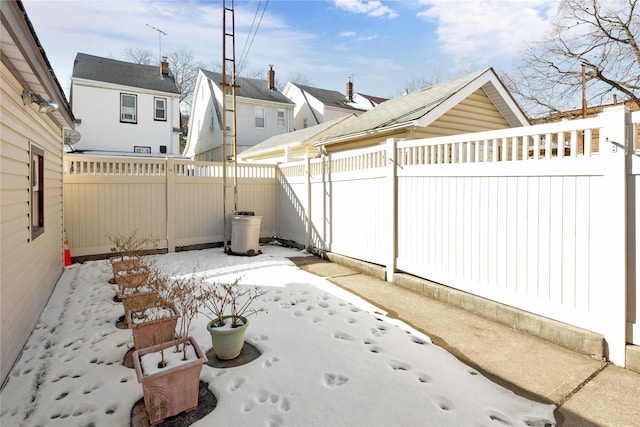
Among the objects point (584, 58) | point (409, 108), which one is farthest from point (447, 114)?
point (584, 58)

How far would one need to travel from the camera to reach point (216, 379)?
237cm

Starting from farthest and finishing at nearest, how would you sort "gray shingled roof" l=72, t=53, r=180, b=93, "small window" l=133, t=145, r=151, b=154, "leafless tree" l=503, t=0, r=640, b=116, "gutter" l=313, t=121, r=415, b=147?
"small window" l=133, t=145, r=151, b=154
"leafless tree" l=503, t=0, r=640, b=116
"gray shingled roof" l=72, t=53, r=180, b=93
"gutter" l=313, t=121, r=415, b=147

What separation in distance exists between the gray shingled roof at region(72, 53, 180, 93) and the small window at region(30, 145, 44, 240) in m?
12.3

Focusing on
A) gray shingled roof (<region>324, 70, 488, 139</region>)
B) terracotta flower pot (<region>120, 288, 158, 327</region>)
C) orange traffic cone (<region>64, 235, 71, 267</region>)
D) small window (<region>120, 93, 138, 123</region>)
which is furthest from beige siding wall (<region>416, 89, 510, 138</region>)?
small window (<region>120, 93, 138, 123</region>)

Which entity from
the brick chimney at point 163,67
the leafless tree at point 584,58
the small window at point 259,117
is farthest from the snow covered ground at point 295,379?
the leafless tree at point 584,58

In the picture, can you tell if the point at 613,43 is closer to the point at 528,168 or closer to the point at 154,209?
the point at 528,168

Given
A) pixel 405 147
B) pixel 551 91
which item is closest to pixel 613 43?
pixel 551 91

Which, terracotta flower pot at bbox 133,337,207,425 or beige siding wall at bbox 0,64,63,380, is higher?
beige siding wall at bbox 0,64,63,380

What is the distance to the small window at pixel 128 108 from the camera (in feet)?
47.8

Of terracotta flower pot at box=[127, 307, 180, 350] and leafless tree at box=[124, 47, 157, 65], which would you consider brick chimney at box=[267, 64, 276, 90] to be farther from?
terracotta flower pot at box=[127, 307, 180, 350]

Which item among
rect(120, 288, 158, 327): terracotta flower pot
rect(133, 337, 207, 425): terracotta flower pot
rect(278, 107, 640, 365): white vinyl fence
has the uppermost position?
rect(278, 107, 640, 365): white vinyl fence

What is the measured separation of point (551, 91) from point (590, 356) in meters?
19.2

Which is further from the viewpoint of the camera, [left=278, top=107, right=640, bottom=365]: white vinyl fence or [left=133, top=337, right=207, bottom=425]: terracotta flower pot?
[left=278, top=107, right=640, bottom=365]: white vinyl fence

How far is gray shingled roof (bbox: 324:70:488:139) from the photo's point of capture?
6.77 meters
